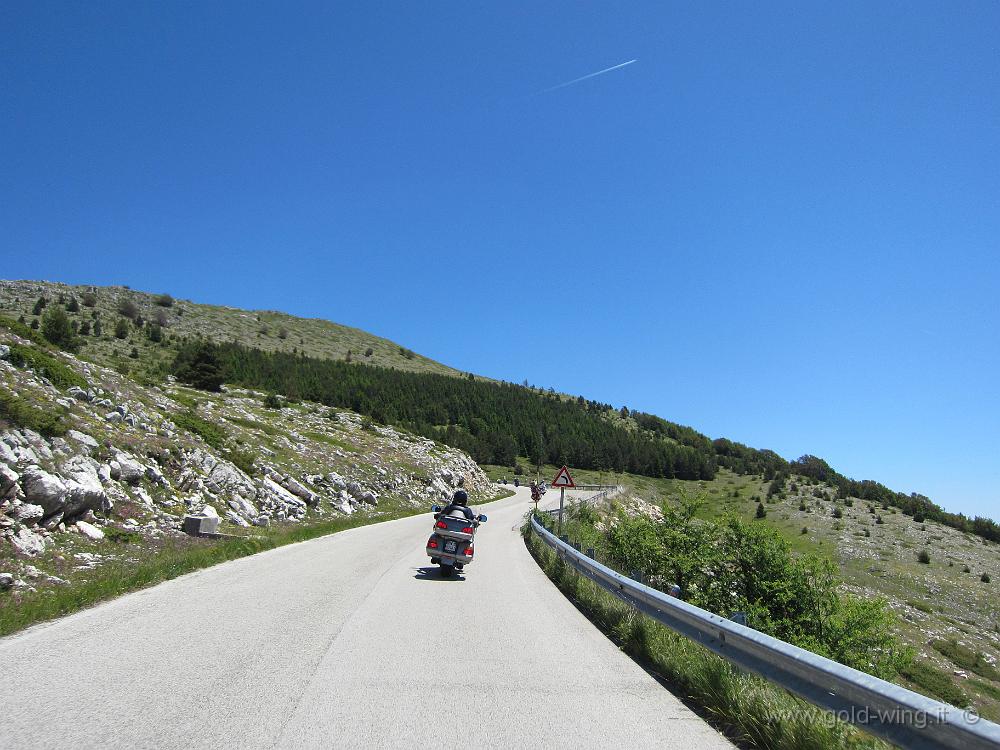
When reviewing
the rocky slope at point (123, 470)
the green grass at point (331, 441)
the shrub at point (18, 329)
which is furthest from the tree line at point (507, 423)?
the shrub at point (18, 329)

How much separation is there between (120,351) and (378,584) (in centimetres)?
6256

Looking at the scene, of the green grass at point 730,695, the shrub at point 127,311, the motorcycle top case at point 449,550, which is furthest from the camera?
the shrub at point 127,311

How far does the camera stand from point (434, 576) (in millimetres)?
13242

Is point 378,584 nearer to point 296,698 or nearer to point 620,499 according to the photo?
point 296,698

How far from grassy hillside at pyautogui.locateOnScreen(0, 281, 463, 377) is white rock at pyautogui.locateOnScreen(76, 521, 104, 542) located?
26882 millimetres

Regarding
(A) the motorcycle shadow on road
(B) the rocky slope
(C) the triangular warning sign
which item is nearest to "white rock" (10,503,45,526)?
(B) the rocky slope

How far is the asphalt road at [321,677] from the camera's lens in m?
4.21

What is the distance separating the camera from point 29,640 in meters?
6.09

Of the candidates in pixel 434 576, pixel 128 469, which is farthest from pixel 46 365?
pixel 434 576

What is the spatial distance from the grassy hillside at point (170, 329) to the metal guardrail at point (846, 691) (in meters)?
38.5

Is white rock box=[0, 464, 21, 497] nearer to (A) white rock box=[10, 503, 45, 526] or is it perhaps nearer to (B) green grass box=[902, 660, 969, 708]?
(A) white rock box=[10, 503, 45, 526]

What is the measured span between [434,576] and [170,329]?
313 feet

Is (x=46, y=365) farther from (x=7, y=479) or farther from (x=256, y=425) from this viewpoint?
(x=256, y=425)

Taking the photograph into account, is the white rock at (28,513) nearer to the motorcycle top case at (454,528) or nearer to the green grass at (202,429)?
the motorcycle top case at (454,528)
